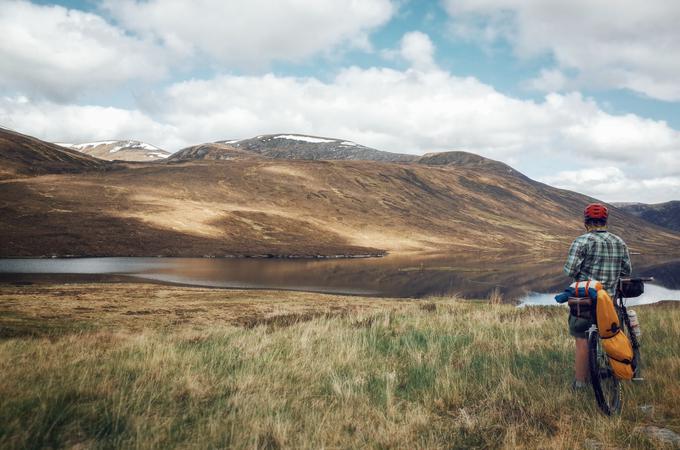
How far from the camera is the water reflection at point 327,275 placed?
4088 cm

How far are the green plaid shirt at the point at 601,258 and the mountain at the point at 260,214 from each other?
2429 inches

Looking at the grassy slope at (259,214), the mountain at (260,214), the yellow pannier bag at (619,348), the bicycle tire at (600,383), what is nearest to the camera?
the yellow pannier bag at (619,348)

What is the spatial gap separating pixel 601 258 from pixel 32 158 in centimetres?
15256

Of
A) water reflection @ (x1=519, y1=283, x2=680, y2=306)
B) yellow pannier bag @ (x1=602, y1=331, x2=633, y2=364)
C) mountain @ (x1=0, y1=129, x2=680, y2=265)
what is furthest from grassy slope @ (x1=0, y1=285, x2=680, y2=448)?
mountain @ (x1=0, y1=129, x2=680, y2=265)

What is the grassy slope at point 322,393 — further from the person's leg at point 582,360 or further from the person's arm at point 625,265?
the person's arm at point 625,265

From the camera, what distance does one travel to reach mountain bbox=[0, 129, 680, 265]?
67.4 m

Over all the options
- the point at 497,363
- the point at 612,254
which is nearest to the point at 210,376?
A: the point at 497,363

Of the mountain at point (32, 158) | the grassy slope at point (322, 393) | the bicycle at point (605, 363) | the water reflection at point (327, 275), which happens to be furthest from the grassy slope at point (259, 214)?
the bicycle at point (605, 363)

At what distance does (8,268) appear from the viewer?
41719mm

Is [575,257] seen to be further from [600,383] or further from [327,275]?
[327,275]

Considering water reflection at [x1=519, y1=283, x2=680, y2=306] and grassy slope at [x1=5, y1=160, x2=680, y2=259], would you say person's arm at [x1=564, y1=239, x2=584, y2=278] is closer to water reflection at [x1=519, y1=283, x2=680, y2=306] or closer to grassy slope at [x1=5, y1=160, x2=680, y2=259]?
water reflection at [x1=519, y1=283, x2=680, y2=306]

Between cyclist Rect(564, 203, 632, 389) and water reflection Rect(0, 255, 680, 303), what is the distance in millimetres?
31511

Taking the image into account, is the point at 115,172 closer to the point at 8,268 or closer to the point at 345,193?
the point at 345,193

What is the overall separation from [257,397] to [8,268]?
4630 centimetres
